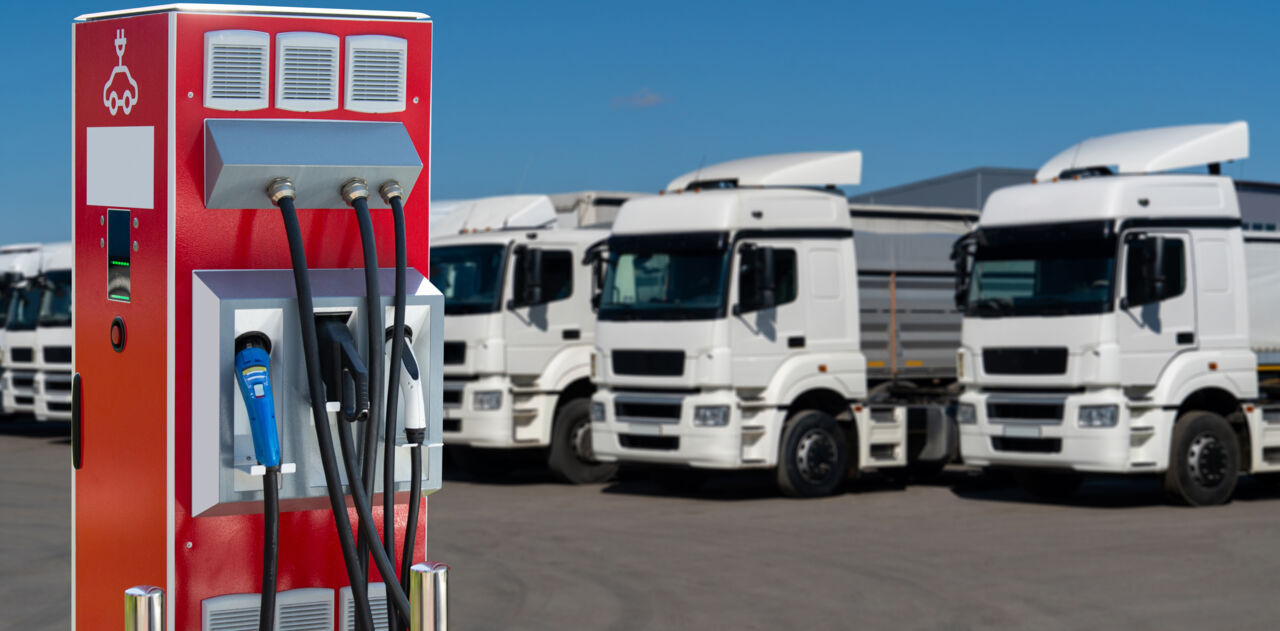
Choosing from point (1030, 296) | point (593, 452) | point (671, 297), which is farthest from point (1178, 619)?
point (593, 452)

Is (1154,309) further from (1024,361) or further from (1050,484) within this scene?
(1050,484)

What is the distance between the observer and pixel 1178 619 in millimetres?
8273

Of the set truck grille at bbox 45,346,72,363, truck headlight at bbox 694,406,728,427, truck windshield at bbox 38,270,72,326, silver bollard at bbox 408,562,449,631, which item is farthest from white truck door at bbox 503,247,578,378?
silver bollard at bbox 408,562,449,631

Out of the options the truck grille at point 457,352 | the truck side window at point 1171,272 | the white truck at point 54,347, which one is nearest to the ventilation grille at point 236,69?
the truck side window at point 1171,272

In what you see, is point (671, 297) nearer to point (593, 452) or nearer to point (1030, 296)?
point (593, 452)

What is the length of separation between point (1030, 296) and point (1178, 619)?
574cm

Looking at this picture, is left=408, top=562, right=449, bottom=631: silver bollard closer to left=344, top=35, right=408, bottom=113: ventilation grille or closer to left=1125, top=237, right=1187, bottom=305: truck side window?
left=344, top=35, right=408, bottom=113: ventilation grille

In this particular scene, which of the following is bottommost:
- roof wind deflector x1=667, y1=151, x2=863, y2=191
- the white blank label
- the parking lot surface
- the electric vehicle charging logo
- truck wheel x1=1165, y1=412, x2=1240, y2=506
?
the parking lot surface

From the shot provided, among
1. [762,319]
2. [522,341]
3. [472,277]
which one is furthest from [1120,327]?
[472,277]

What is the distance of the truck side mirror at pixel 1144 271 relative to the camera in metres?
13.1

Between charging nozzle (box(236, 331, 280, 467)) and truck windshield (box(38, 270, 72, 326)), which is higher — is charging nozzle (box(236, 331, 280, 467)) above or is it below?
below

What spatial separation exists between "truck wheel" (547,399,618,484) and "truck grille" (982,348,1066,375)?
Answer: 4.30 meters

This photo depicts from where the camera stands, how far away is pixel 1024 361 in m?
13.7

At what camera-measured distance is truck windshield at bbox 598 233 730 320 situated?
14086mm
